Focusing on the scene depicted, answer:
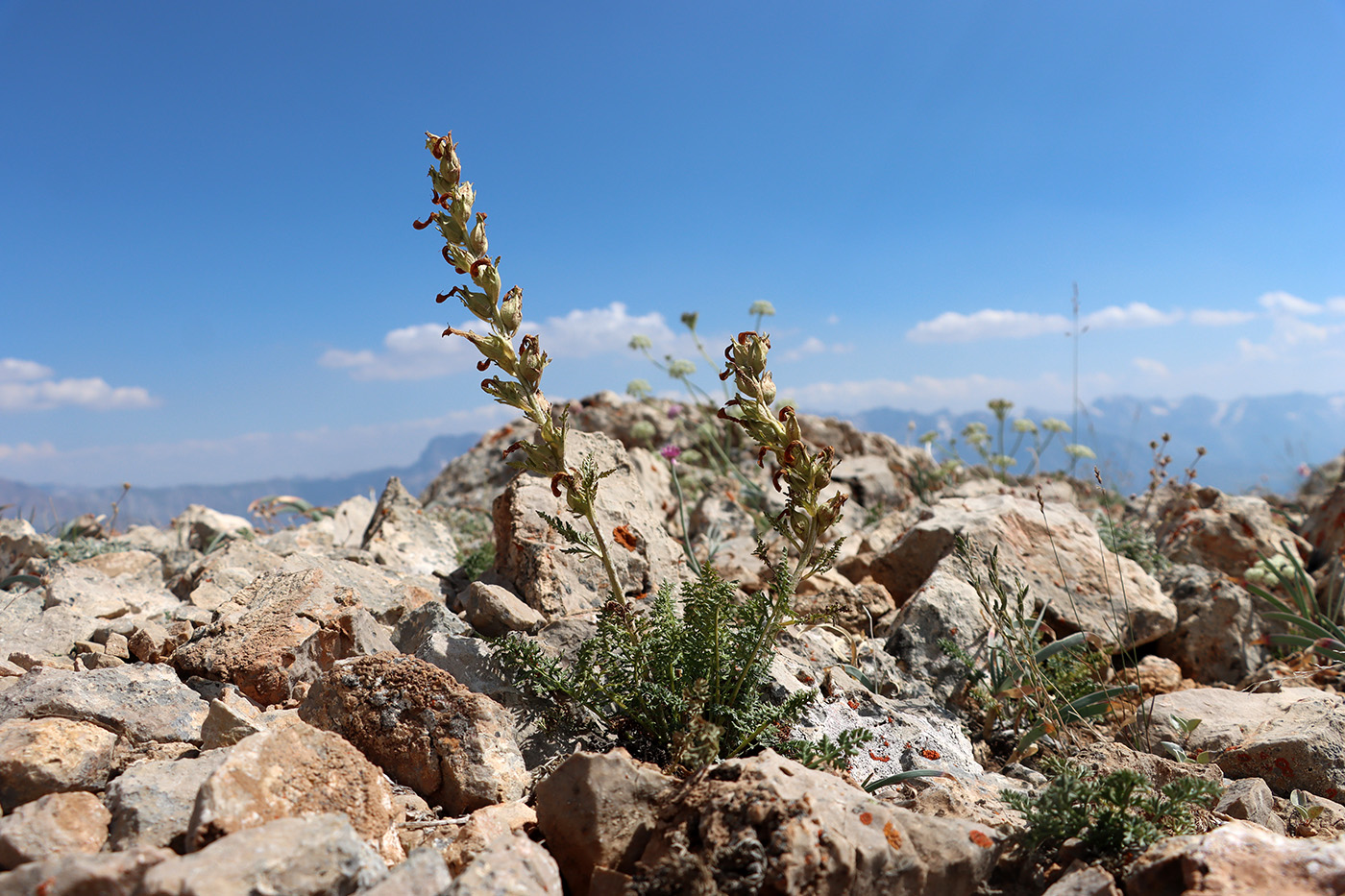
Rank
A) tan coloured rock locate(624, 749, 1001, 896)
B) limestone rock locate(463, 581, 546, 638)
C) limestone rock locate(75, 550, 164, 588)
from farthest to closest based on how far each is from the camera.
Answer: limestone rock locate(75, 550, 164, 588) < limestone rock locate(463, 581, 546, 638) < tan coloured rock locate(624, 749, 1001, 896)

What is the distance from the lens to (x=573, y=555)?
445 centimetres

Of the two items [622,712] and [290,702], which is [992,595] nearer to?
[622,712]

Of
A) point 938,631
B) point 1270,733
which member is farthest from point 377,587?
point 1270,733

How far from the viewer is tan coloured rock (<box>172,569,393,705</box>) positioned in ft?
11.1

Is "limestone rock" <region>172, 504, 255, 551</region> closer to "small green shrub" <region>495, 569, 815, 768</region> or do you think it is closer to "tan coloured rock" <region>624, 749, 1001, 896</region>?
"small green shrub" <region>495, 569, 815, 768</region>

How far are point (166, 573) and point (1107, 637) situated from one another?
6414mm

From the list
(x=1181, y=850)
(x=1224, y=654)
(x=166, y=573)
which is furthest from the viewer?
(x=166, y=573)

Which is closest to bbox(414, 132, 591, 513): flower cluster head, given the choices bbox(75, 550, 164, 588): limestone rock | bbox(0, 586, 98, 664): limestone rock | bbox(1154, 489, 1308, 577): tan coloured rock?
bbox(0, 586, 98, 664): limestone rock

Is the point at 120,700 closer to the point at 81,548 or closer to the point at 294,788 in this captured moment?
the point at 294,788

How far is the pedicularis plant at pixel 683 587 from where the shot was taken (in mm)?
2928

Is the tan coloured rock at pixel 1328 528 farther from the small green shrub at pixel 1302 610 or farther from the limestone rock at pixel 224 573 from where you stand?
the limestone rock at pixel 224 573

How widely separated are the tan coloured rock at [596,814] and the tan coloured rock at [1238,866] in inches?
57.5

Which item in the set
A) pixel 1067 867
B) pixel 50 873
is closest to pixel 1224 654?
pixel 1067 867

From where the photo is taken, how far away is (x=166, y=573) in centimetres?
555
